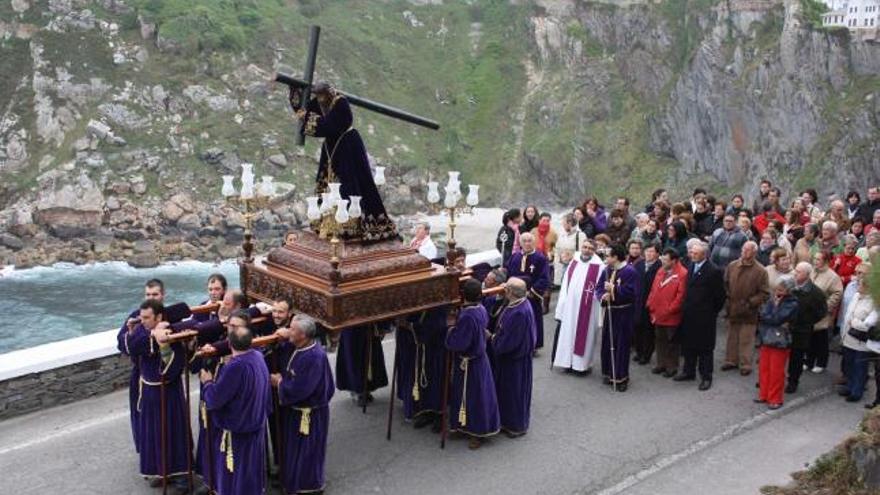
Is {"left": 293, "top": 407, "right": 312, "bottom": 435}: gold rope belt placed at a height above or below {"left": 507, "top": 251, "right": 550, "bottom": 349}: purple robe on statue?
below

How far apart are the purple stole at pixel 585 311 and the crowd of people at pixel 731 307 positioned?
0.04ft

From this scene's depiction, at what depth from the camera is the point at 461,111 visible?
64.5m

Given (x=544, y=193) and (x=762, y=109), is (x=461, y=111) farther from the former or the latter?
(x=762, y=109)

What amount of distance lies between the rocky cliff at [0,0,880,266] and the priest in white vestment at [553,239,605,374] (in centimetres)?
3323

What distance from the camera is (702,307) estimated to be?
981cm

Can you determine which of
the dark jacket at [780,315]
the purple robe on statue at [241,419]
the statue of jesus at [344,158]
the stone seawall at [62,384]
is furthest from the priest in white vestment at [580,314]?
the stone seawall at [62,384]

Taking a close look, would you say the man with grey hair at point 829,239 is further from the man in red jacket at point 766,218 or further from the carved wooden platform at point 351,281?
the carved wooden platform at point 351,281

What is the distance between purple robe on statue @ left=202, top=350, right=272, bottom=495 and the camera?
251 inches

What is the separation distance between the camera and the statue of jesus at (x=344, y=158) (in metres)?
7.55

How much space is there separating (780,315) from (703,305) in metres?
0.95

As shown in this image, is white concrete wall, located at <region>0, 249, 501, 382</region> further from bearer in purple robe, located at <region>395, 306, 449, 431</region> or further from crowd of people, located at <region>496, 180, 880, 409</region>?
crowd of people, located at <region>496, 180, 880, 409</region>

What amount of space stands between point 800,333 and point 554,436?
3.26m

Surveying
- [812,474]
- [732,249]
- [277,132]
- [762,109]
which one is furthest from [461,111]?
[812,474]

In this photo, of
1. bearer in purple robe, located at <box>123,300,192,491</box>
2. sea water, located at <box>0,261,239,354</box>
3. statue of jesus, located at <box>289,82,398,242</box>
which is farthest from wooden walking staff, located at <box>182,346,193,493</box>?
sea water, located at <box>0,261,239,354</box>
